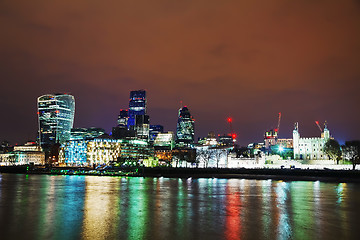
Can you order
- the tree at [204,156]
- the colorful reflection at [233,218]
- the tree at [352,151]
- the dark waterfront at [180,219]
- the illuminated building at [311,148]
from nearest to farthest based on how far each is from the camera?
1. the colorful reflection at [233,218]
2. the dark waterfront at [180,219]
3. the tree at [352,151]
4. the illuminated building at [311,148]
5. the tree at [204,156]

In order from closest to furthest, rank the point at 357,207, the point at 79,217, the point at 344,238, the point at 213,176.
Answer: the point at 344,238 → the point at 79,217 → the point at 357,207 → the point at 213,176

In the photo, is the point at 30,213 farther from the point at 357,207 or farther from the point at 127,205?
the point at 357,207

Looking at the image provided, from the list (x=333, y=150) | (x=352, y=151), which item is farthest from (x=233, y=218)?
(x=333, y=150)

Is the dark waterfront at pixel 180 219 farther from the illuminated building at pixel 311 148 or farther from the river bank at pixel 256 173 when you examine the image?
the illuminated building at pixel 311 148

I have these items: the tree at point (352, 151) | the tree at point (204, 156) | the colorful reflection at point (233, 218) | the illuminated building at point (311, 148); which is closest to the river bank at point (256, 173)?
the tree at point (352, 151)

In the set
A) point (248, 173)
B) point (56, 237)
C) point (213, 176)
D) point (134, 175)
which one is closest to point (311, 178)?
point (248, 173)

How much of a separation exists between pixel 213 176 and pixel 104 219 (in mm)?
99382

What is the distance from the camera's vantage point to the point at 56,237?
2786 cm

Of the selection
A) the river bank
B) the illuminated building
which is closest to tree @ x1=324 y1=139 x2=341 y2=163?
the illuminated building

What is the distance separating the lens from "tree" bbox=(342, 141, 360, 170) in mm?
130625

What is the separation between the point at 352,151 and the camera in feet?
436

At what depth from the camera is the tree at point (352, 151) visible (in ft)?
429

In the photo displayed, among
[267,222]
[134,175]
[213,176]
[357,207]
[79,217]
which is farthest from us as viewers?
[134,175]

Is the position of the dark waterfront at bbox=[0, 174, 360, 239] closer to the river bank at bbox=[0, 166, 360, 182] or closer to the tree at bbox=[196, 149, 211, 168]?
the river bank at bbox=[0, 166, 360, 182]
